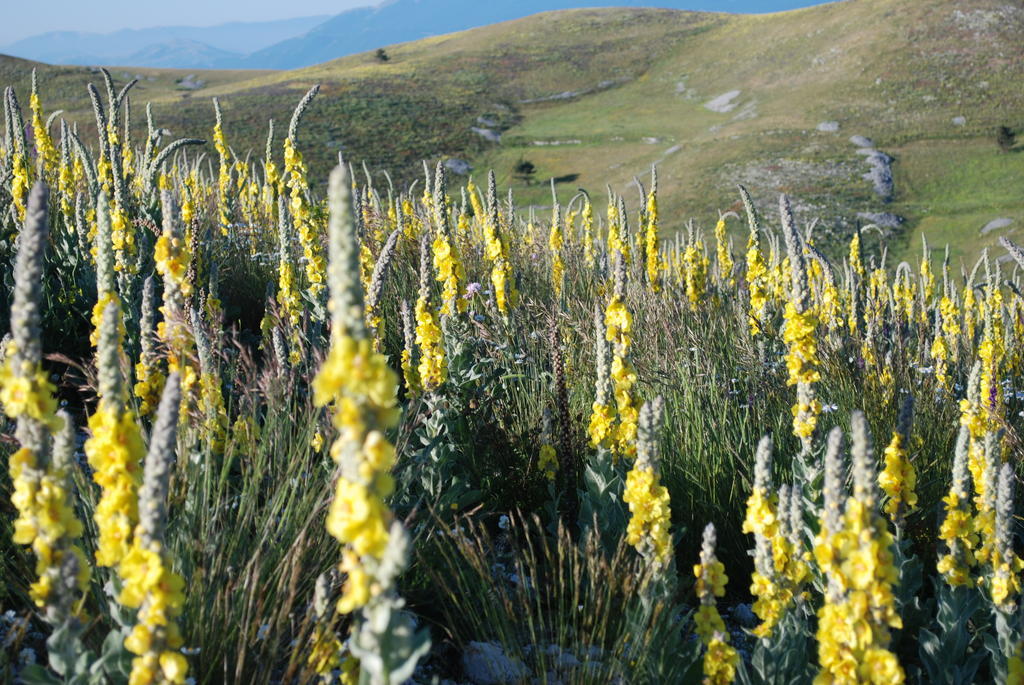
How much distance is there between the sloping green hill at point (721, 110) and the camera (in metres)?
25.1

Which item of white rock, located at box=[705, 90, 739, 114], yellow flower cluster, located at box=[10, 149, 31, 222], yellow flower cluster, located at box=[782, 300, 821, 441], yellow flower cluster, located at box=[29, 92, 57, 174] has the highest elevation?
white rock, located at box=[705, 90, 739, 114]

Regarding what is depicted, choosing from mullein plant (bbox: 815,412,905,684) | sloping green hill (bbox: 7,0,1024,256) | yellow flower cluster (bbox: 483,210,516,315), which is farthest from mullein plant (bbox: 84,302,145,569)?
sloping green hill (bbox: 7,0,1024,256)

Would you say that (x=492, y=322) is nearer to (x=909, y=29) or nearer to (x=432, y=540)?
(x=432, y=540)

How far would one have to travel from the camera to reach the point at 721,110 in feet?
139

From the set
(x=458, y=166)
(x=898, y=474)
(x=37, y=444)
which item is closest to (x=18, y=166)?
(x=37, y=444)

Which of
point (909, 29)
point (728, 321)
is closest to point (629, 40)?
point (909, 29)

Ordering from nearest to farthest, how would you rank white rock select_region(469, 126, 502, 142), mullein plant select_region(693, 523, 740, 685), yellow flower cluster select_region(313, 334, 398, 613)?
yellow flower cluster select_region(313, 334, 398, 613) → mullein plant select_region(693, 523, 740, 685) → white rock select_region(469, 126, 502, 142)

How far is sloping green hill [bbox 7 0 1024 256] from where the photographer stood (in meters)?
25.1

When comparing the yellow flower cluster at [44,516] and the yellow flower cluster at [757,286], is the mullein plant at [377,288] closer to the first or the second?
the yellow flower cluster at [44,516]

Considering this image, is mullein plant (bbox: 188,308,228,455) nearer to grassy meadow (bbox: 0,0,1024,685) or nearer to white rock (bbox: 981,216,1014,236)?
grassy meadow (bbox: 0,0,1024,685)

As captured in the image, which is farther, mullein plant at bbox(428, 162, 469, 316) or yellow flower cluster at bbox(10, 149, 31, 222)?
yellow flower cluster at bbox(10, 149, 31, 222)

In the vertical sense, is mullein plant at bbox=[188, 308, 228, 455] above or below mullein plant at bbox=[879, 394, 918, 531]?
above

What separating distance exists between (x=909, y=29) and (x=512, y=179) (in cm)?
2635

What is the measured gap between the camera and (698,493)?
363 cm
